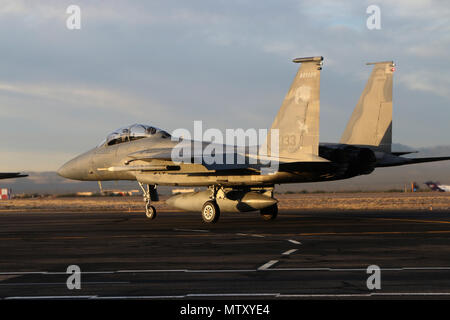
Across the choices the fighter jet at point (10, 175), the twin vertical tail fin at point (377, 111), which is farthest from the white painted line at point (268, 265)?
the twin vertical tail fin at point (377, 111)

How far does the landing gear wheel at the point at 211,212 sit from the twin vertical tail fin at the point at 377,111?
632cm

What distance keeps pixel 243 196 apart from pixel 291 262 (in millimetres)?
12229

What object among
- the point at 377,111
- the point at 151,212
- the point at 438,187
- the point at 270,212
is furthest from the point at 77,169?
the point at 438,187

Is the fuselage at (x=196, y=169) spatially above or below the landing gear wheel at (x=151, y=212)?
above

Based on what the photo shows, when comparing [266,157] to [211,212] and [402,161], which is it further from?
[402,161]

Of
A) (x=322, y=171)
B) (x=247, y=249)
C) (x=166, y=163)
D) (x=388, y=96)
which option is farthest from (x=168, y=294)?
(x=388, y=96)

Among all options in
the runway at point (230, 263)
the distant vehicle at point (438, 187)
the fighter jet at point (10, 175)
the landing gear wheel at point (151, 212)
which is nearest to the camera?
the runway at point (230, 263)

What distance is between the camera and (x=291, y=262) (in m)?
10.6

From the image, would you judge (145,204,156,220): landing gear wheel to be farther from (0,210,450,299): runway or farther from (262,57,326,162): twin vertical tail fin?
(262,57,326,162): twin vertical tail fin

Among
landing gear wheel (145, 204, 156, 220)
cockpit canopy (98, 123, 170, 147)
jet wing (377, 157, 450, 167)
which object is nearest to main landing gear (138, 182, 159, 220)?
landing gear wheel (145, 204, 156, 220)

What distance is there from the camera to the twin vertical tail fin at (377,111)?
22438 mm

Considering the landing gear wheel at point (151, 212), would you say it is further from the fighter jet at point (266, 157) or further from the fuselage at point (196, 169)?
the fuselage at point (196, 169)

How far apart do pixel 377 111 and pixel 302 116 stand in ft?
17.0

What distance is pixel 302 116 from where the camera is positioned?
1884 centimetres
